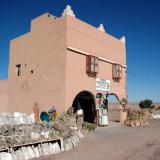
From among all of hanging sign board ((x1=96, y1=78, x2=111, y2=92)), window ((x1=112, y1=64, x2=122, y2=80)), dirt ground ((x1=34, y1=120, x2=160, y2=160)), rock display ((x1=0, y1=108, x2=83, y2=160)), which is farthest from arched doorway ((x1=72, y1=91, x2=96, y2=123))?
rock display ((x1=0, y1=108, x2=83, y2=160))

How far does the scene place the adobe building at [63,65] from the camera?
46.8 feet

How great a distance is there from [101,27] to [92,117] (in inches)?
280

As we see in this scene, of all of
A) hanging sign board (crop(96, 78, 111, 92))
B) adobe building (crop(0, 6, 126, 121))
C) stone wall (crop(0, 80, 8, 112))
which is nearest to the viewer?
adobe building (crop(0, 6, 126, 121))

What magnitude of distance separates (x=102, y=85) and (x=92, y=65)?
2.04m

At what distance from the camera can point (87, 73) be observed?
15.6 m

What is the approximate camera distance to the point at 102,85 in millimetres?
16828

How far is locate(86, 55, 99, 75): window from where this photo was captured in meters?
15.4

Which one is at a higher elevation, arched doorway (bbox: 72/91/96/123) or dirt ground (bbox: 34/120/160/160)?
arched doorway (bbox: 72/91/96/123)

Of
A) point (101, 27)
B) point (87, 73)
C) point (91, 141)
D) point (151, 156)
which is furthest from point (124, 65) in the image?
point (151, 156)

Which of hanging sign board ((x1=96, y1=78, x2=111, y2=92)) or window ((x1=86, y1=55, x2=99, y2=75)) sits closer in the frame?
window ((x1=86, y1=55, x2=99, y2=75))

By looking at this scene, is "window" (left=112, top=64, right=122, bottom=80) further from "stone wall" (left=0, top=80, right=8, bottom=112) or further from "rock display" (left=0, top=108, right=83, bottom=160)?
"stone wall" (left=0, top=80, right=8, bottom=112)

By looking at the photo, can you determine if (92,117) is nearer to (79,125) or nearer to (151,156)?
(79,125)

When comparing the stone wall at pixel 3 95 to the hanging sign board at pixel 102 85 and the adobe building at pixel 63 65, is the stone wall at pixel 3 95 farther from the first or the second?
the hanging sign board at pixel 102 85

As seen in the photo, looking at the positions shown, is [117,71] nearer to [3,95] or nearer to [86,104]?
[86,104]
